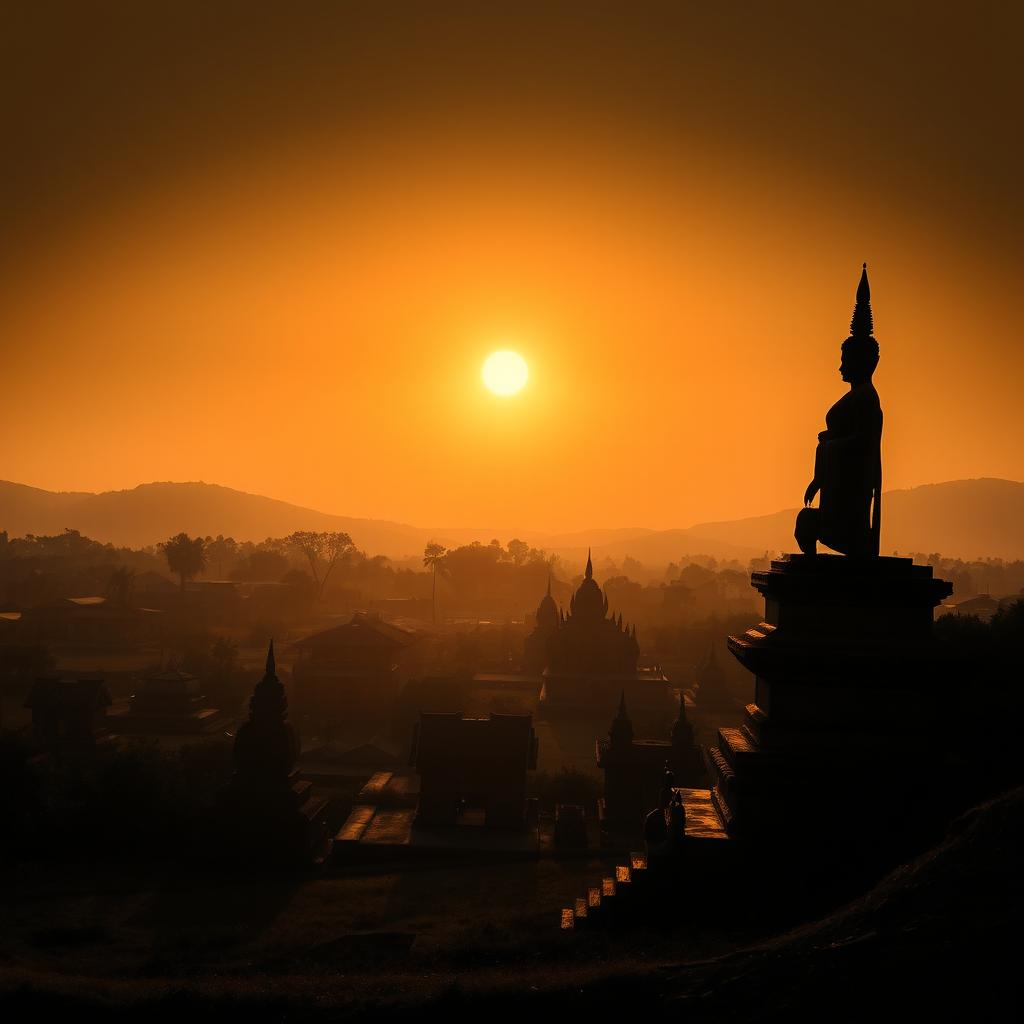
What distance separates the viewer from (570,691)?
49.1 meters

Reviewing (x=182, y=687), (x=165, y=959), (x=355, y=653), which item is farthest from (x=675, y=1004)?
(x=355, y=653)

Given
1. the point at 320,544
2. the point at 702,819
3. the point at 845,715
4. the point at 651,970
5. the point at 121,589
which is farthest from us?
the point at 320,544

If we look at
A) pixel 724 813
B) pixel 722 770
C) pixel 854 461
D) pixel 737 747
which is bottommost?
pixel 724 813

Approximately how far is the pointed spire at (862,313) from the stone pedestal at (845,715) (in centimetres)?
275

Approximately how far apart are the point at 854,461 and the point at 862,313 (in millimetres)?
1807

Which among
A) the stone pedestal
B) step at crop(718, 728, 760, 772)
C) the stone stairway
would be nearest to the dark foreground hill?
the stone stairway

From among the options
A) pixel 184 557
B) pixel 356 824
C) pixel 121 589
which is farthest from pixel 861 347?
pixel 184 557

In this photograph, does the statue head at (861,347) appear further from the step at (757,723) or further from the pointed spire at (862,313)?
the step at (757,723)

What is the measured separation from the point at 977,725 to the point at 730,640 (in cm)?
1272

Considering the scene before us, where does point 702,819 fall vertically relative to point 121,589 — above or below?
above

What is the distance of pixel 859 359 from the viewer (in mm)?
9453

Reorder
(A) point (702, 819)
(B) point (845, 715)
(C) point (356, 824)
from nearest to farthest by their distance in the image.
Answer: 1. (B) point (845, 715)
2. (A) point (702, 819)
3. (C) point (356, 824)

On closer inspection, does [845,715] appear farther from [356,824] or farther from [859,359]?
[356,824]

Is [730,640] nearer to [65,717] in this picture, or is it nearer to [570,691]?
[65,717]
